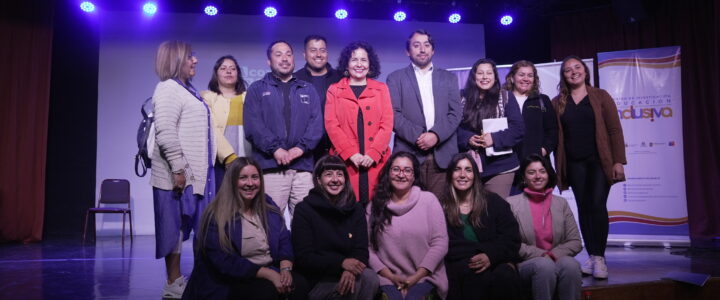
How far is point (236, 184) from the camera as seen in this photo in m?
2.66

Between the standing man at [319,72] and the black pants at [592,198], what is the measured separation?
156 centimetres

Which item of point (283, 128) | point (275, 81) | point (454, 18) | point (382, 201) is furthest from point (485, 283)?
point (454, 18)

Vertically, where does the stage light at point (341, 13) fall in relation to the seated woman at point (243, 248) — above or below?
above

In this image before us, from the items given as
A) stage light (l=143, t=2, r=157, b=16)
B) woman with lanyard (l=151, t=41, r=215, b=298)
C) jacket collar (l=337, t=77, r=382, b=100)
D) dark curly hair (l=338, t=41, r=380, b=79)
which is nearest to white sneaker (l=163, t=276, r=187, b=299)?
woman with lanyard (l=151, t=41, r=215, b=298)

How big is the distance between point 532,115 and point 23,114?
558 cm

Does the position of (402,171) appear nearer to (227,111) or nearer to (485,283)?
(485,283)

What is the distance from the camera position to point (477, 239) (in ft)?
9.48

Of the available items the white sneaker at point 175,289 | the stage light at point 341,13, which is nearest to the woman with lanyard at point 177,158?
the white sneaker at point 175,289

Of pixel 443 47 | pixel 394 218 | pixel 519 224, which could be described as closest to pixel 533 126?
pixel 519 224

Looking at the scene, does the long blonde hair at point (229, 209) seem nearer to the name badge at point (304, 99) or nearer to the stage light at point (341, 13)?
the name badge at point (304, 99)

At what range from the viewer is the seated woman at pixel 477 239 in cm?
276

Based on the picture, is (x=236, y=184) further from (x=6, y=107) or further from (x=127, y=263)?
(x=6, y=107)

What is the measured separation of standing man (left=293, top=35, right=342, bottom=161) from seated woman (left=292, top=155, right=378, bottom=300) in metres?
0.68

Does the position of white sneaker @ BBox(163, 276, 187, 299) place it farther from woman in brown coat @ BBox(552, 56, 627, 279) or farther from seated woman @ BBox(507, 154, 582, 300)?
woman in brown coat @ BBox(552, 56, 627, 279)
